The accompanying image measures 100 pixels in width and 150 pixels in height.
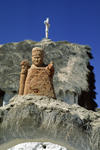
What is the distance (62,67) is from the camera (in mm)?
16875

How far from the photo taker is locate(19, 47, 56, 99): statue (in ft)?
24.1

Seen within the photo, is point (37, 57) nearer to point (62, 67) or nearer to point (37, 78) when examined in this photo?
point (37, 78)

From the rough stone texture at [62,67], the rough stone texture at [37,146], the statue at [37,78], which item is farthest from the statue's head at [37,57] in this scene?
the rough stone texture at [62,67]

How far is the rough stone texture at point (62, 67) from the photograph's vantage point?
15.2 metres

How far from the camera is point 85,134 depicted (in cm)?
591

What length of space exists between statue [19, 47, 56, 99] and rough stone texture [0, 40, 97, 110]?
709 cm

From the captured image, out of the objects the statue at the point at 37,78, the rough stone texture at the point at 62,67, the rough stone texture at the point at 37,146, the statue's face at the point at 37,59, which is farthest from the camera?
the rough stone texture at the point at 62,67

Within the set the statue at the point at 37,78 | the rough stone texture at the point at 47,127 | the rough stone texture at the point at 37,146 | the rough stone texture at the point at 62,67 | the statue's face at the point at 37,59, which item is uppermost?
the rough stone texture at the point at 62,67

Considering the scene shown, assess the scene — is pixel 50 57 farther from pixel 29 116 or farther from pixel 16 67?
pixel 29 116

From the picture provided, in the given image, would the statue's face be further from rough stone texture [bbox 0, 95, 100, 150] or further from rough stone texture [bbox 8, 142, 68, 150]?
rough stone texture [bbox 8, 142, 68, 150]

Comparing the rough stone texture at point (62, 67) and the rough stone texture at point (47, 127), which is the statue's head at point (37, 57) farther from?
the rough stone texture at point (62, 67)

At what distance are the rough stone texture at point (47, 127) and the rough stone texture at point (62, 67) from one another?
8.83 m

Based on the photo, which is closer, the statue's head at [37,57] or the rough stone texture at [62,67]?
the statue's head at [37,57]

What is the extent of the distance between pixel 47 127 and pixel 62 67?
11.2m
